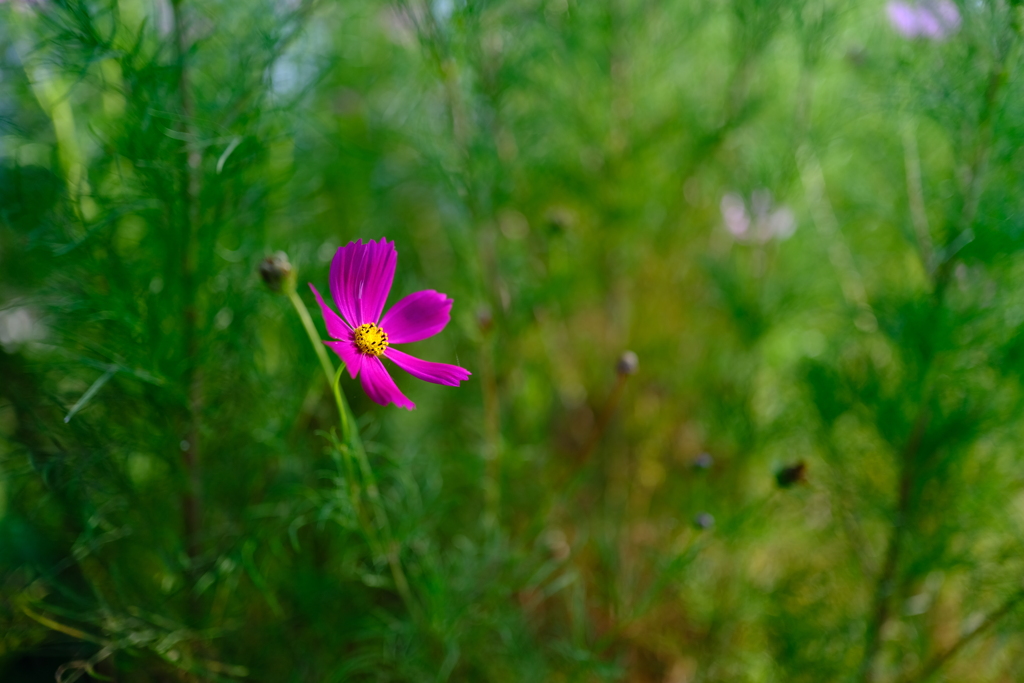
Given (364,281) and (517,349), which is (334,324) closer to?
(364,281)

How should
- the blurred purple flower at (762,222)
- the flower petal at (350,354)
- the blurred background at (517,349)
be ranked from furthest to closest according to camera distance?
the blurred purple flower at (762,222) < the blurred background at (517,349) < the flower petal at (350,354)

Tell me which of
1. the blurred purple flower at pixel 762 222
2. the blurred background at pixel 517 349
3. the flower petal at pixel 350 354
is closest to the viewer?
the flower petal at pixel 350 354

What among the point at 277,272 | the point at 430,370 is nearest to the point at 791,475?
the point at 430,370

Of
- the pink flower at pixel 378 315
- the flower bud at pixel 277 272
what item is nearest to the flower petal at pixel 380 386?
the pink flower at pixel 378 315

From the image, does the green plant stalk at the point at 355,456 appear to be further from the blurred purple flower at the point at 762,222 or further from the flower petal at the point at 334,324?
the blurred purple flower at the point at 762,222

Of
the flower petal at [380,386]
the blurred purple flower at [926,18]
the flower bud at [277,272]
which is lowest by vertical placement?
the flower petal at [380,386]

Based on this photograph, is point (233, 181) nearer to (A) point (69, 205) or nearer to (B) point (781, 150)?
(A) point (69, 205)
